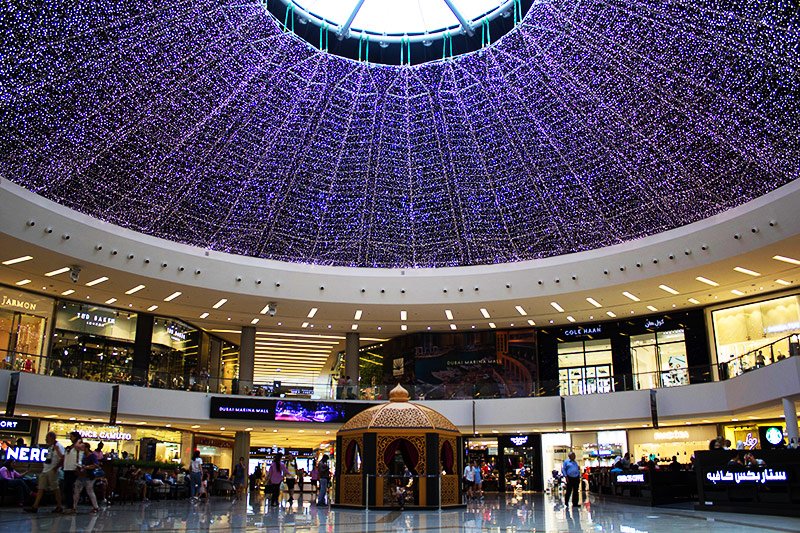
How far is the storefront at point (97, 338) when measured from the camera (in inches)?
1113

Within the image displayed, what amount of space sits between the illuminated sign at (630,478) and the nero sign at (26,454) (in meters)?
16.2

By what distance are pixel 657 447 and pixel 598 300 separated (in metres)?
7.01

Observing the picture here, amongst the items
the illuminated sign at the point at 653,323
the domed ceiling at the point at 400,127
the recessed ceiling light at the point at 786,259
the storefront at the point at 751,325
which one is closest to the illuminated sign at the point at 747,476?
the domed ceiling at the point at 400,127

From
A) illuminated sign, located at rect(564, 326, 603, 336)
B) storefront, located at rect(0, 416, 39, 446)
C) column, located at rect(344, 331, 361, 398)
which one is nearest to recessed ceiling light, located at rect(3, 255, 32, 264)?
storefront, located at rect(0, 416, 39, 446)

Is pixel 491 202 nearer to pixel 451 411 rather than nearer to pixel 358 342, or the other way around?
pixel 451 411

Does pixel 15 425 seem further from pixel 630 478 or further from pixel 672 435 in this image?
pixel 672 435

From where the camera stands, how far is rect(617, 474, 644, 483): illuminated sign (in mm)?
20297

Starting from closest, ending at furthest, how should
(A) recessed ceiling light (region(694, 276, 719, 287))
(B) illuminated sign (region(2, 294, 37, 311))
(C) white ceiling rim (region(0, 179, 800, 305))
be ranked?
(C) white ceiling rim (region(0, 179, 800, 305)), (A) recessed ceiling light (region(694, 276, 719, 287)), (B) illuminated sign (region(2, 294, 37, 311))

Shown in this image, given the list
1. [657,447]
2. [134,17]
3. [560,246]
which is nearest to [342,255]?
[560,246]

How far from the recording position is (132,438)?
100 ft

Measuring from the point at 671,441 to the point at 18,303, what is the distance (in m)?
26.8

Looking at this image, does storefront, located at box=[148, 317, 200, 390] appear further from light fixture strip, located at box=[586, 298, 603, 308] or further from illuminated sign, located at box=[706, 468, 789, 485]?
illuminated sign, located at box=[706, 468, 789, 485]

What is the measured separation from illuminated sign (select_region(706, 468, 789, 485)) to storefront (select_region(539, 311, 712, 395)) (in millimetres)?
12938

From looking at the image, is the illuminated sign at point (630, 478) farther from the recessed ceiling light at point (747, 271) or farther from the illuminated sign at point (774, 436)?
the recessed ceiling light at point (747, 271)
